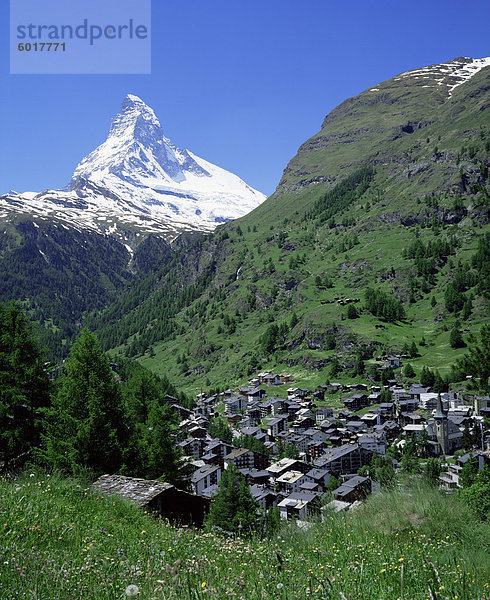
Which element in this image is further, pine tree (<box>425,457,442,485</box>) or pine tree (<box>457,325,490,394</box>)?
pine tree (<box>457,325,490,394</box>)

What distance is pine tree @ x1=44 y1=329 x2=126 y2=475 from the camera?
59.6 feet

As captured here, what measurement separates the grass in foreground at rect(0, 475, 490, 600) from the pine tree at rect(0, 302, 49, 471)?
10.7 meters

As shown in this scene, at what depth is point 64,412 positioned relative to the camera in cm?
1884

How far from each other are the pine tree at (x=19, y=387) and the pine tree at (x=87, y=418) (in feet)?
4.06

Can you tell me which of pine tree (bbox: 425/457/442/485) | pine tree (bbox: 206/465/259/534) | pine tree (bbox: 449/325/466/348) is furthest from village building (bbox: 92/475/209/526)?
pine tree (bbox: 449/325/466/348)

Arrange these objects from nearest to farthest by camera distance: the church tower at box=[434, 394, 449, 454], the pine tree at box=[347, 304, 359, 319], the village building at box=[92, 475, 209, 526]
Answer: the village building at box=[92, 475, 209, 526]
the church tower at box=[434, 394, 449, 454]
the pine tree at box=[347, 304, 359, 319]

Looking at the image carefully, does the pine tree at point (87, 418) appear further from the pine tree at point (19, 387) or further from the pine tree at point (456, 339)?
the pine tree at point (456, 339)

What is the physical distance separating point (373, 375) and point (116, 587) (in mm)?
135400

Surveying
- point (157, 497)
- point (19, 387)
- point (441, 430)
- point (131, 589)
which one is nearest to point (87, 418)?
point (19, 387)

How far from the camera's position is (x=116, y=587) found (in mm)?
5352

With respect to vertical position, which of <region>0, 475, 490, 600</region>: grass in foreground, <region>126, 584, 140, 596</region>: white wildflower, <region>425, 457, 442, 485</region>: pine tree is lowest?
<region>425, 457, 442, 485</region>: pine tree

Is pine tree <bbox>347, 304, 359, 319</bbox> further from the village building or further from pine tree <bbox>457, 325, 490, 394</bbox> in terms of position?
the village building

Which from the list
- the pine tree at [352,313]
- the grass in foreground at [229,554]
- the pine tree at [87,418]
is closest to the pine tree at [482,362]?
the grass in foreground at [229,554]

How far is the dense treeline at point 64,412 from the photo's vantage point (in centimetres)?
1838
